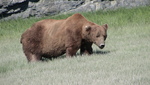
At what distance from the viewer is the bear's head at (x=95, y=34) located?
33.3 feet

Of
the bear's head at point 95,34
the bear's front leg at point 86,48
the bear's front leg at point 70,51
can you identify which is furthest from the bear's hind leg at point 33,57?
the bear's head at point 95,34

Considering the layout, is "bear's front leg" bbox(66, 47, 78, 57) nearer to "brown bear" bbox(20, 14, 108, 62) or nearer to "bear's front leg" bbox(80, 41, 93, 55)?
"brown bear" bbox(20, 14, 108, 62)

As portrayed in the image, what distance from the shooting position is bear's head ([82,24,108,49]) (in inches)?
399

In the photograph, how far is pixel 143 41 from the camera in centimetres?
1295

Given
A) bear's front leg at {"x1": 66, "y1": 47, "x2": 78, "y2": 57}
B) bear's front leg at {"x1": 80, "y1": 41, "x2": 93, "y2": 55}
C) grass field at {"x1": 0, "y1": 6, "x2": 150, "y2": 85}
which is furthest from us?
bear's front leg at {"x1": 80, "y1": 41, "x2": 93, "y2": 55}

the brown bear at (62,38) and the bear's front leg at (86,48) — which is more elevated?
the brown bear at (62,38)

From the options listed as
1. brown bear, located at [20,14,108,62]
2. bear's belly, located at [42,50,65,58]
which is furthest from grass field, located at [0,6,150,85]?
brown bear, located at [20,14,108,62]

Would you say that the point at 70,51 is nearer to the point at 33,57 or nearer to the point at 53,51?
the point at 53,51

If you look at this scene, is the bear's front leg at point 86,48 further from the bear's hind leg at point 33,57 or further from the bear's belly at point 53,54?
the bear's hind leg at point 33,57

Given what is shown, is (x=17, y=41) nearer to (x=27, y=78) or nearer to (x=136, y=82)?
(x=27, y=78)

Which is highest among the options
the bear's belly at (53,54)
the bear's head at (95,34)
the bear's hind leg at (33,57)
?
the bear's head at (95,34)

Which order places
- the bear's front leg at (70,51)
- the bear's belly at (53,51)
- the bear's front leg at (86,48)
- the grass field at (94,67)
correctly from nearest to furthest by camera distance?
the grass field at (94,67)
the bear's front leg at (70,51)
the bear's belly at (53,51)
the bear's front leg at (86,48)

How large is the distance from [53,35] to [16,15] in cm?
1307

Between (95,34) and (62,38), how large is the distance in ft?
2.64
